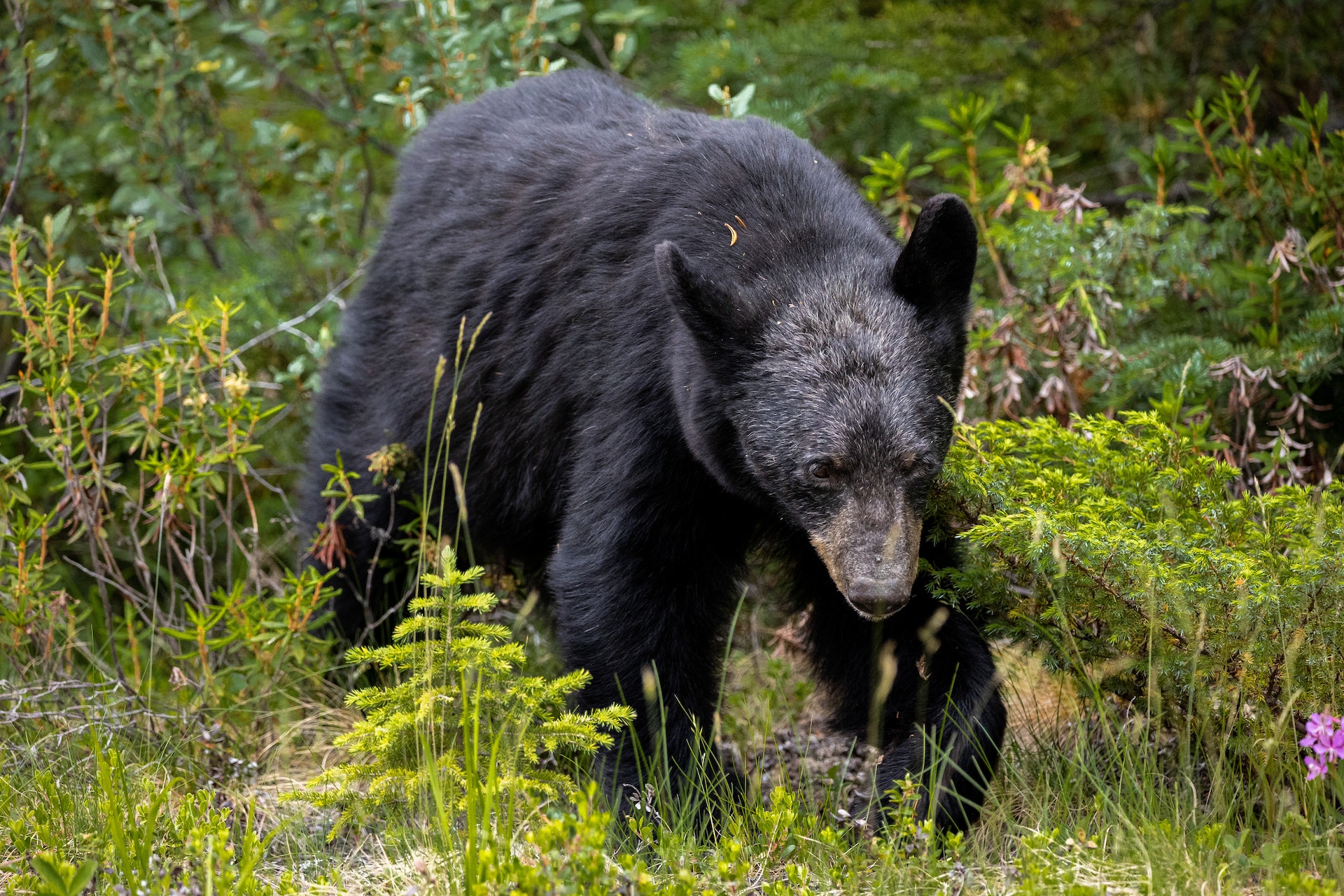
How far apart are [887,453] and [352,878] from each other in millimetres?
1683

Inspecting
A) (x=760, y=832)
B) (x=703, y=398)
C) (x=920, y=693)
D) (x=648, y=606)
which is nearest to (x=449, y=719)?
(x=648, y=606)

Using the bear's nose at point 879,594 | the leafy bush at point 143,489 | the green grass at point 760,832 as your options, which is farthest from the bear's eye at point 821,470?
the leafy bush at point 143,489

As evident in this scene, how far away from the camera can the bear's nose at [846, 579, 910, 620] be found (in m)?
3.11

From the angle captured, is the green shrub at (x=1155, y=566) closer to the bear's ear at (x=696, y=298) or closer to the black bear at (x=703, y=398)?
the black bear at (x=703, y=398)

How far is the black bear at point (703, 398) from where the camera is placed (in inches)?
130

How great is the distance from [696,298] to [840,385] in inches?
17.3

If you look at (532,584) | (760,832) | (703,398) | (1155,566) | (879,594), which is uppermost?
(703,398)

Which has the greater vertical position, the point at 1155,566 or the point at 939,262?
the point at 939,262

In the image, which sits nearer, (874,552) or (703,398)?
(874,552)

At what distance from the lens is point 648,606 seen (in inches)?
142

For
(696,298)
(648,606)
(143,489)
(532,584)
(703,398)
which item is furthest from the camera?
(532,584)

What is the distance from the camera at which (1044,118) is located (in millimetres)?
6387

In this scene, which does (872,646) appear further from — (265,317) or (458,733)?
(265,317)

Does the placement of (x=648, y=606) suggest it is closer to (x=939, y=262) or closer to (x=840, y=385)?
(x=840, y=385)
